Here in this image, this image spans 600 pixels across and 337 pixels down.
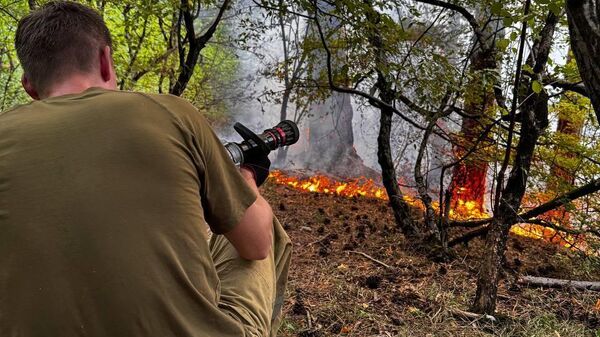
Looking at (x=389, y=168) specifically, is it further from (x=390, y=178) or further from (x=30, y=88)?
(x=30, y=88)

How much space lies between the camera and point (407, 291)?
317cm

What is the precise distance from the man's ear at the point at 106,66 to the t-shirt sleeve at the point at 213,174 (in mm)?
240

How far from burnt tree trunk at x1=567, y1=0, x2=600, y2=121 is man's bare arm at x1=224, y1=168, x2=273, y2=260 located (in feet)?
4.06

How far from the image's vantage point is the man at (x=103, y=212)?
37.5 inches

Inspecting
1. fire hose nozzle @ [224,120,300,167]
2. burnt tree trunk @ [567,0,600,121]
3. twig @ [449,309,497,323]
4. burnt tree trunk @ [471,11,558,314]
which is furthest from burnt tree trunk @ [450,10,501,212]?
fire hose nozzle @ [224,120,300,167]

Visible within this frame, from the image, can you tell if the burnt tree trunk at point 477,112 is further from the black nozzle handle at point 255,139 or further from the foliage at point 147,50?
the foliage at point 147,50

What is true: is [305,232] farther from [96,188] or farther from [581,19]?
[96,188]

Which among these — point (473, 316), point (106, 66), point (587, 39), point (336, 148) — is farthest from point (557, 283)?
point (336, 148)

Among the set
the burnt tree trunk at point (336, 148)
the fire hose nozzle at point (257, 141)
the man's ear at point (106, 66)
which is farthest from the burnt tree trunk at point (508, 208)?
the burnt tree trunk at point (336, 148)

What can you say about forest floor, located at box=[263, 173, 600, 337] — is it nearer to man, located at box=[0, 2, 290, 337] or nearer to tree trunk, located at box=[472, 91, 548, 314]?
tree trunk, located at box=[472, 91, 548, 314]

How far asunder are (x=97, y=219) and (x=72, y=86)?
1.30 feet

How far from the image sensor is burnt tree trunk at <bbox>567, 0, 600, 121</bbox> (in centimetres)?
155

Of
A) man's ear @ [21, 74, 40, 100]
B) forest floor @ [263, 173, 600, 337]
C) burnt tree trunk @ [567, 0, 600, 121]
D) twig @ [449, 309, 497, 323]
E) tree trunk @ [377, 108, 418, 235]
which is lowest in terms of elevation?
forest floor @ [263, 173, 600, 337]

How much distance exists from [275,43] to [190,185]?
44.1 ft
